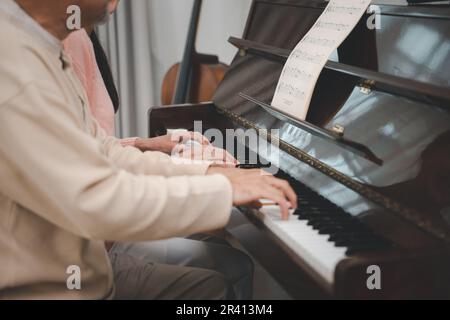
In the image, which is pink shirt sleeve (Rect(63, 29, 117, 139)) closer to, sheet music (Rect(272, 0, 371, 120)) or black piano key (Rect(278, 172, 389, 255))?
sheet music (Rect(272, 0, 371, 120))

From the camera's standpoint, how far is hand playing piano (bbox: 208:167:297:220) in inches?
42.3

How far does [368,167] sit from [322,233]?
227 millimetres

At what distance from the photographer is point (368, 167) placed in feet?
4.08

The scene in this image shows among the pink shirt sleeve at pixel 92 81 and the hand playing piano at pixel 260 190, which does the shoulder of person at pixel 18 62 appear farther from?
the pink shirt sleeve at pixel 92 81

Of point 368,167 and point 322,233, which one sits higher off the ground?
point 368,167

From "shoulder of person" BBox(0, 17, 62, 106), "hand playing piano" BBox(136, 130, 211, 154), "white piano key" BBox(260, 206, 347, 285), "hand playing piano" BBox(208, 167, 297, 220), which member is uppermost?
"shoulder of person" BBox(0, 17, 62, 106)

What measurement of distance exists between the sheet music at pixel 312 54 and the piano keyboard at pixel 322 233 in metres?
0.35

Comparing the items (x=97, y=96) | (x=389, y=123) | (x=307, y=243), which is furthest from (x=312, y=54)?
(x=97, y=96)

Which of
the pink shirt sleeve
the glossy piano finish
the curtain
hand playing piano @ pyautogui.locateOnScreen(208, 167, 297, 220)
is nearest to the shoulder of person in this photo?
hand playing piano @ pyautogui.locateOnScreen(208, 167, 297, 220)

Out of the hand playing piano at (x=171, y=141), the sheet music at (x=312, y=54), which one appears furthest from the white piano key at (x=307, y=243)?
the hand playing piano at (x=171, y=141)

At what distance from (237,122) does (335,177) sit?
2.07 feet

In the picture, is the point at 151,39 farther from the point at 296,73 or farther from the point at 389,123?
the point at 389,123

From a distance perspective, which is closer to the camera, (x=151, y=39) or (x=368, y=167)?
(x=368, y=167)

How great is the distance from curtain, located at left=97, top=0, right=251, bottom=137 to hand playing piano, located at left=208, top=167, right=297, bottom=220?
2681 millimetres
